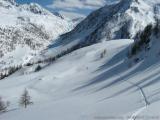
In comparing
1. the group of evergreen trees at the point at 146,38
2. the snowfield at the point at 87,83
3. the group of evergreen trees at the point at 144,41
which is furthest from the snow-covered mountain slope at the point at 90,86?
the group of evergreen trees at the point at 144,41

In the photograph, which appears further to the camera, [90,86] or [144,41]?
[144,41]

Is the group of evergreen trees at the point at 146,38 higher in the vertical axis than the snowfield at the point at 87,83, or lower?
higher

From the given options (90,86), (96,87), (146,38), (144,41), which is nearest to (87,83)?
(90,86)

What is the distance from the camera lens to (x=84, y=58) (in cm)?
17438

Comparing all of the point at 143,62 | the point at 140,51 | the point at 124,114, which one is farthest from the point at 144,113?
the point at 140,51

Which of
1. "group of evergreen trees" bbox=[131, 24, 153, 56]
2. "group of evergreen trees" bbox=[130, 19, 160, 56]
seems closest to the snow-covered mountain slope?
"group of evergreen trees" bbox=[130, 19, 160, 56]

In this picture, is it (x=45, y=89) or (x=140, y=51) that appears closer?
(x=140, y=51)

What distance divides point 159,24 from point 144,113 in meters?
88.2

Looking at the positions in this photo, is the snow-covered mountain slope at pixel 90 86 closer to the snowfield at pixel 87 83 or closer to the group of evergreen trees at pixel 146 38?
the snowfield at pixel 87 83

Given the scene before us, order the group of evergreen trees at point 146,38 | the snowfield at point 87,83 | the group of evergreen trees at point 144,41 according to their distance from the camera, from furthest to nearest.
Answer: the group of evergreen trees at point 144,41 → the group of evergreen trees at point 146,38 → the snowfield at point 87,83

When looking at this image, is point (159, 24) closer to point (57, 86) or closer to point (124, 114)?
point (57, 86)

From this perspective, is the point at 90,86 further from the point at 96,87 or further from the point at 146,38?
the point at 146,38

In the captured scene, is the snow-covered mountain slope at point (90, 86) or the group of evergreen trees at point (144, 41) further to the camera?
the group of evergreen trees at point (144, 41)

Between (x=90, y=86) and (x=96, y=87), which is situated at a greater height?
(x=96, y=87)
